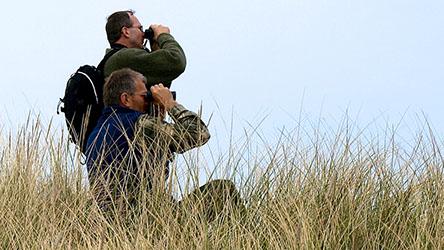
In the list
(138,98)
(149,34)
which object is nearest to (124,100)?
(138,98)

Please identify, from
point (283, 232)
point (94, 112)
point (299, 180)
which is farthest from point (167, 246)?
point (94, 112)

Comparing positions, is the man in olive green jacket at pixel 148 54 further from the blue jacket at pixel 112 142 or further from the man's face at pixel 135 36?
the blue jacket at pixel 112 142

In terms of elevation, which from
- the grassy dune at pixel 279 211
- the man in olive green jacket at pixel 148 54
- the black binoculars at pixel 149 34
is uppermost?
the black binoculars at pixel 149 34

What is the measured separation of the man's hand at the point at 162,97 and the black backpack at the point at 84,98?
93cm

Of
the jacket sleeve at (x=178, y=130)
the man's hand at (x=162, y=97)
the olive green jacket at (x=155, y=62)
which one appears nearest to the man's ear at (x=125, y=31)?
the olive green jacket at (x=155, y=62)

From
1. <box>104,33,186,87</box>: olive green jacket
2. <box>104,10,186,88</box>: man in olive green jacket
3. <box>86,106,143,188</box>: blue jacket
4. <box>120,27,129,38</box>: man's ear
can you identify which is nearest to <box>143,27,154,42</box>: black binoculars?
<box>104,10,186,88</box>: man in olive green jacket

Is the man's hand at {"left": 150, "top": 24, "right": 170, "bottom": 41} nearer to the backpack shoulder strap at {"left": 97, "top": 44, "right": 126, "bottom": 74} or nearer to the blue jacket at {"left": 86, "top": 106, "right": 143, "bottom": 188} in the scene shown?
the backpack shoulder strap at {"left": 97, "top": 44, "right": 126, "bottom": 74}

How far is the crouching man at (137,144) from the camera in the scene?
5953 millimetres

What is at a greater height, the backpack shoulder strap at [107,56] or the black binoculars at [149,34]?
the black binoculars at [149,34]

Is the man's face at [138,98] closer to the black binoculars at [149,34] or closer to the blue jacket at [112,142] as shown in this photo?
the blue jacket at [112,142]

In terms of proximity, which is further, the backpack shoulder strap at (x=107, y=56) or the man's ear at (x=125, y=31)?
the man's ear at (x=125, y=31)

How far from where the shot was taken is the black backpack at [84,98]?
702 cm

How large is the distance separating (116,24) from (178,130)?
1.46 m

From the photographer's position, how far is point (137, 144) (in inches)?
240
